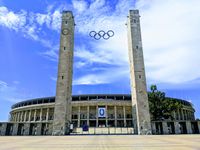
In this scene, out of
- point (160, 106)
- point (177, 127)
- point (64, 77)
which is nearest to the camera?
point (177, 127)

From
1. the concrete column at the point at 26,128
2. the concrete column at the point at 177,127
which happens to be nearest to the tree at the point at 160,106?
the concrete column at the point at 177,127

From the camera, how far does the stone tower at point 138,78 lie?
1957 inches

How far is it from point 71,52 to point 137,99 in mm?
23224

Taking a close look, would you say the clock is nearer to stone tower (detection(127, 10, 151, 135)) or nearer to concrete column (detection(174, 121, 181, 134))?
stone tower (detection(127, 10, 151, 135))

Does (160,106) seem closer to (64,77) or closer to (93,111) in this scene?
(64,77)

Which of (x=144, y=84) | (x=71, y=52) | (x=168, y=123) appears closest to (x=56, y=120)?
(x=71, y=52)

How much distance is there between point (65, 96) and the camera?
1973 inches

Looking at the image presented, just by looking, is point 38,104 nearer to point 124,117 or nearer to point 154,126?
point 124,117

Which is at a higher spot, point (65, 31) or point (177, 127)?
point (65, 31)

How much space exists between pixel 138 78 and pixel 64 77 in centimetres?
2003

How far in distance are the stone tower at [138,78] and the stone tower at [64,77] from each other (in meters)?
17.7

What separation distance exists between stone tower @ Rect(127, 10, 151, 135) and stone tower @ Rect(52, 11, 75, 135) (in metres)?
17.7

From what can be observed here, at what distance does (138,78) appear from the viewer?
5256 centimetres
